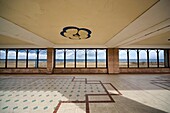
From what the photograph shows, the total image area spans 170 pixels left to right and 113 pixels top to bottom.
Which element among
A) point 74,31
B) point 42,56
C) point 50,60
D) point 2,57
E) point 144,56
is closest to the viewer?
point 74,31

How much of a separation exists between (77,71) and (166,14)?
7.84 metres

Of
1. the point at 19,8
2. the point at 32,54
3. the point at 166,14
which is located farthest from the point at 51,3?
the point at 32,54

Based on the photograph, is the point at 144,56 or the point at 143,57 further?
the point at 144,56

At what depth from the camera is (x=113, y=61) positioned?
9.13m

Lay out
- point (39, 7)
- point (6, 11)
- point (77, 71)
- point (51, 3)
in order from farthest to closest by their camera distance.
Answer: point (77, 71) → point (6, 11) → point (39, 7) → point (51, 3)

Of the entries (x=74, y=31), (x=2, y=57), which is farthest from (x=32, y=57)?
(x=74, y=31)

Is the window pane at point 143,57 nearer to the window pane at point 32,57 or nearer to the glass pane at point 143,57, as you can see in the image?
the glass pane at point 143,57

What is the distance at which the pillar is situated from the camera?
358 inches

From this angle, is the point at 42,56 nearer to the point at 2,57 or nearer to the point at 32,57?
the point at 32,57

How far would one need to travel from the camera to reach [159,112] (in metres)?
2.54

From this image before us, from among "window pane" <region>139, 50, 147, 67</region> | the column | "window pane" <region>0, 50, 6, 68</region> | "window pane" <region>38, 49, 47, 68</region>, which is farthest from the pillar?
"window pane" <region>0, 50, 6, 68</region>

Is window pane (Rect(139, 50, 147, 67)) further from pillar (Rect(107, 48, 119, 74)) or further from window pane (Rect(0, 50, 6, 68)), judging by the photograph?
window pane (Rect(0, 50, 6, 68))

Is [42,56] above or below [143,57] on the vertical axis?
above

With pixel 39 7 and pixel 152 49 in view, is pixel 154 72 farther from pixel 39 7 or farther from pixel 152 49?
pixel 39 7
